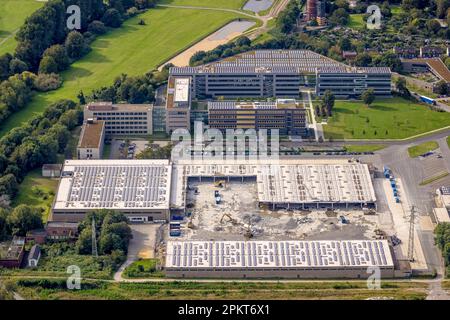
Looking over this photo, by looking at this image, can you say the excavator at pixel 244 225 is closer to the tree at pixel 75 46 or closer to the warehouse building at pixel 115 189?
the warehouse building at pixel 115 189

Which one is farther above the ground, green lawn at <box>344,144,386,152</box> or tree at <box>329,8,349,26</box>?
tree at <box>329,8,349,26</box>

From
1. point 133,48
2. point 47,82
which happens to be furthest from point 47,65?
point 133,48

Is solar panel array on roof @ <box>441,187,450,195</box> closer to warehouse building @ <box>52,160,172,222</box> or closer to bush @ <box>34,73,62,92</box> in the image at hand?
warehouse building @ <box>52,160,172,222</box>

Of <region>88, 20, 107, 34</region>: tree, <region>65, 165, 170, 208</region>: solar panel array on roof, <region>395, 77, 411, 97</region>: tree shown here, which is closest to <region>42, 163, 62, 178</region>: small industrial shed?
<region>65, 165, 170, 208</region>: solar panel array on roof

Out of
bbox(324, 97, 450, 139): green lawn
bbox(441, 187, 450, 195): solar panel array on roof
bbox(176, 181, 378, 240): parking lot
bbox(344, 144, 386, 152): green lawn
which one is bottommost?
bbox(176, 181, 378, 240): parking lot

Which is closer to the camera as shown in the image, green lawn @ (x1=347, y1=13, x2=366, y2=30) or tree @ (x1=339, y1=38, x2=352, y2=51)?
tree @ (x1=339, y1=38, x2=352, y2=51)

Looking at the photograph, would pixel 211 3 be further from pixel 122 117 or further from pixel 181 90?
pixel 122 117
